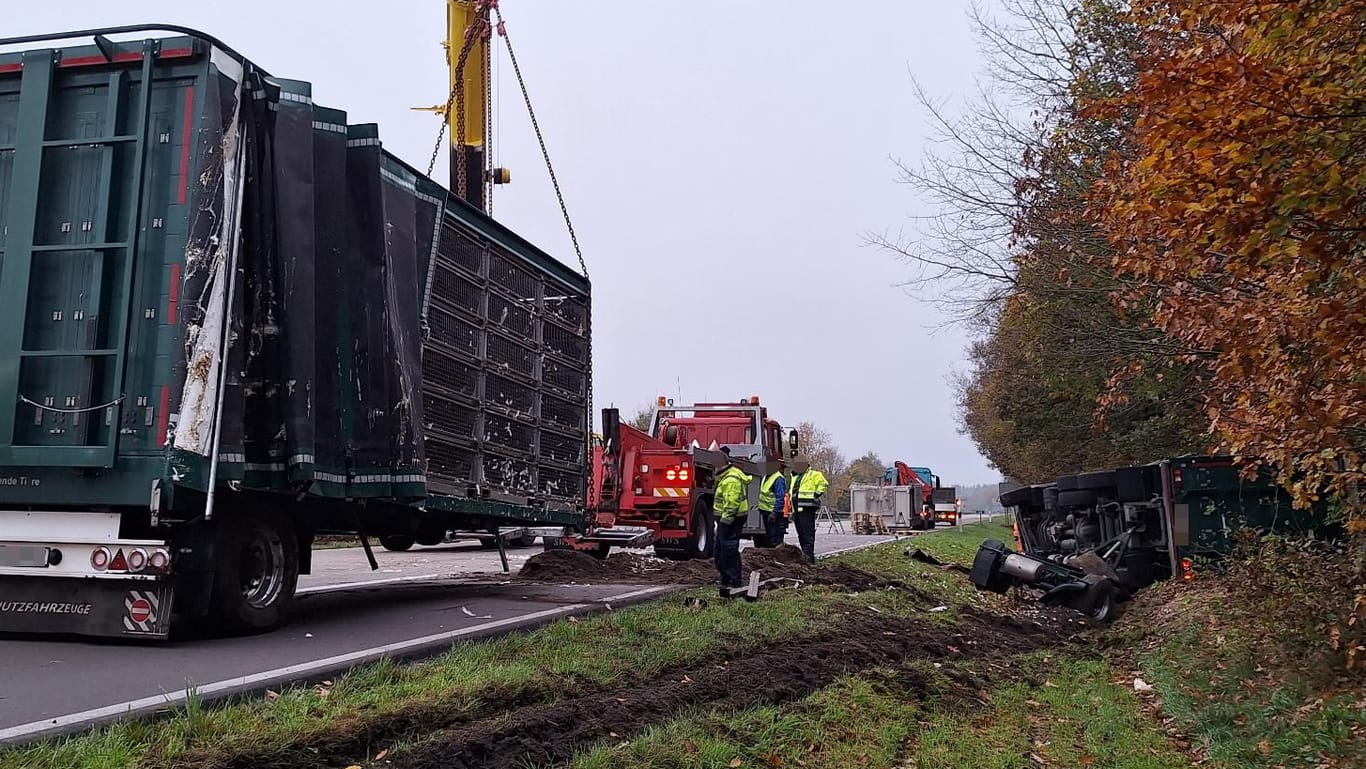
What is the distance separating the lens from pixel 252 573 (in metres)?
8.16

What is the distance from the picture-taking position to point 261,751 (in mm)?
4750

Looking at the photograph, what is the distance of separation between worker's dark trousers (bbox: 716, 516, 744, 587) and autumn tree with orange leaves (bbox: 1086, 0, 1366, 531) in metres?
5.52

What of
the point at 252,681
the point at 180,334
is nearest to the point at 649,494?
the point at 180,334

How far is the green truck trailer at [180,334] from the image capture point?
23.4 ft

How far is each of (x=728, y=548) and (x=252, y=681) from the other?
626 centimetres

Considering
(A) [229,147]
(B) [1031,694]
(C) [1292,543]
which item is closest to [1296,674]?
(B) [1031,694]

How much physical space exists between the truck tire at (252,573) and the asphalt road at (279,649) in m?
0.15

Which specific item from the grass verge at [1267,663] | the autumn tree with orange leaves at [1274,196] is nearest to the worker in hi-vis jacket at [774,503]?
the grass verge at [1267,663]

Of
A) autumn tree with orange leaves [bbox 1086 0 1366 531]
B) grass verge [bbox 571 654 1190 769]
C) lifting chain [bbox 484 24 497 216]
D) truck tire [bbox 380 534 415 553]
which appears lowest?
grass verge [bbox 571 654 1190 769]

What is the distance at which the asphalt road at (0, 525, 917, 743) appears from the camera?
558 centimetres

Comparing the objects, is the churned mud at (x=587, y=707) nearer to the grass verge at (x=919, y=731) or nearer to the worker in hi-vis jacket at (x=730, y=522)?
the grass verge at (x=919, y=731)

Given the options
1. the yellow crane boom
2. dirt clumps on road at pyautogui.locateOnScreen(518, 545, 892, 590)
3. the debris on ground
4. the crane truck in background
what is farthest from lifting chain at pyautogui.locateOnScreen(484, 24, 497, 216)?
the crane truck in background

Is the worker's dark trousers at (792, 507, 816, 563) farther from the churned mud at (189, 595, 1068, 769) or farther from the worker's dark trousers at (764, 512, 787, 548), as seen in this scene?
the churned mud at (189, 595, 1068, 769)

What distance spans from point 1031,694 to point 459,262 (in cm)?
580
